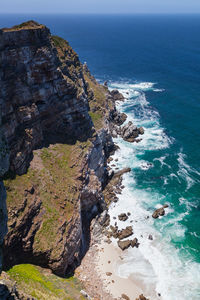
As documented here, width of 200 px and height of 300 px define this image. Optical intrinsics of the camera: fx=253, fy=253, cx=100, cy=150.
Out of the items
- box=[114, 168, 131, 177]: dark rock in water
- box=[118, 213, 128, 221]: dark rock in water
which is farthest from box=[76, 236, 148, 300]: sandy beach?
box=[114, 168, 131, 177]: dark rock in water

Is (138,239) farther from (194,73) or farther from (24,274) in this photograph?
(194,73)

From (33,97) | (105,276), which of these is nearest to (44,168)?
(33,97)

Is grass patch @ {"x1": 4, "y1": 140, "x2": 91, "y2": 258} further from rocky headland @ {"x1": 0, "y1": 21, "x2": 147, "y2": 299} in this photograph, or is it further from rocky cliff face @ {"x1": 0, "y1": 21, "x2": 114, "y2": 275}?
rocky headland @ {"x1": 0, "y1": 21, "x2": 147, "y2": 299}

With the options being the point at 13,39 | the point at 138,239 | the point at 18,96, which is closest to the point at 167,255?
the point at 138,239

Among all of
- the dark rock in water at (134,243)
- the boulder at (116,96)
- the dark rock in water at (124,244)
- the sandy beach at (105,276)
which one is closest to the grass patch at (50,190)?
the sandy beach at (105,276)

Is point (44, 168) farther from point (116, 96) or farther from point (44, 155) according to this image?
point (116, 96)

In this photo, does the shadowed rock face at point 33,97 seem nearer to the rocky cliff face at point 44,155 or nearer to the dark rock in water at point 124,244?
the rocky cliff face at point 44,155
